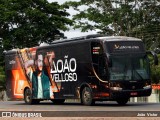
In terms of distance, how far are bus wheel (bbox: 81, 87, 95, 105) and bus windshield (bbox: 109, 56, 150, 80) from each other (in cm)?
163

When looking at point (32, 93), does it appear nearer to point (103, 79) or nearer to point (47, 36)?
point (103, 79)

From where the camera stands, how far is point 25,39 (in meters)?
58.7

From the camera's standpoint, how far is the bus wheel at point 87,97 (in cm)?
2705

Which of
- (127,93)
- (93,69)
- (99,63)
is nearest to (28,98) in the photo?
(93,69)

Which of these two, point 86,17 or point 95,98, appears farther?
point 86,17

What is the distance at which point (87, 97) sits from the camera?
27344 mm

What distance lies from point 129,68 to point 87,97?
8.27 feet

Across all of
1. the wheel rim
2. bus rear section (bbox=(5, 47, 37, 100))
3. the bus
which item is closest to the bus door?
the bus

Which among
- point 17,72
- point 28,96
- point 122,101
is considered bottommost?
point 122,101

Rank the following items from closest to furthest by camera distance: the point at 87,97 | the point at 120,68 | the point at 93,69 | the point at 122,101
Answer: the point at 120,68, the point at 93,69, the point at 87,97, the point at 122,101

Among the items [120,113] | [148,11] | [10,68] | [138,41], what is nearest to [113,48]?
[138,41]

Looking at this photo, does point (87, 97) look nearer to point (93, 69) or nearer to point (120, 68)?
point (93, 69)

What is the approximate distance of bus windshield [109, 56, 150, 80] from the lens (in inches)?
1025

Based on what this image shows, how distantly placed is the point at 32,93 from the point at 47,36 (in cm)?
2869
